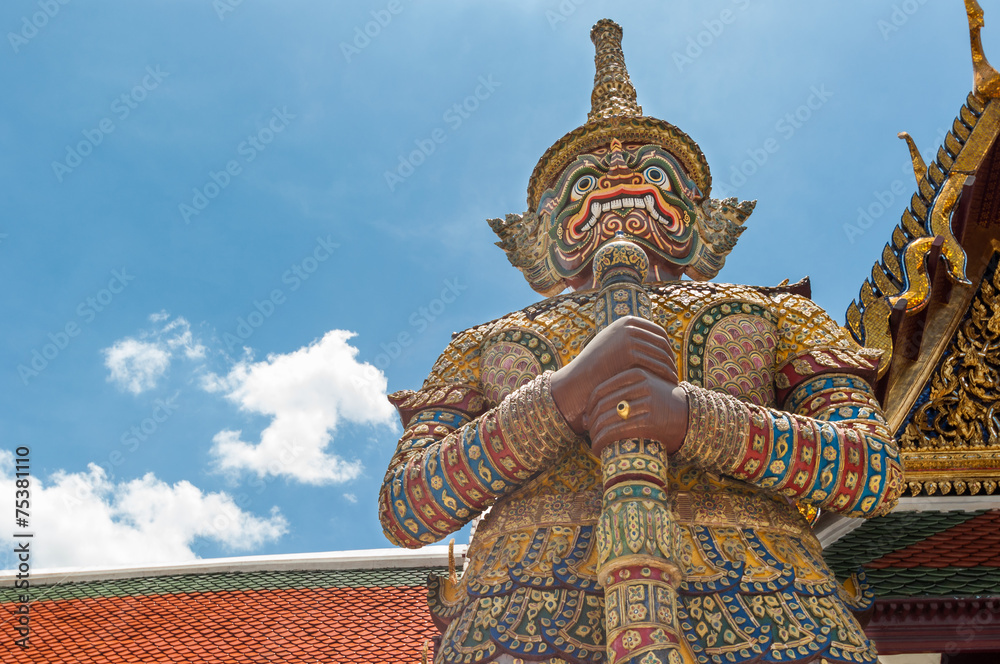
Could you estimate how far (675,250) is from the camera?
3633 millimetres

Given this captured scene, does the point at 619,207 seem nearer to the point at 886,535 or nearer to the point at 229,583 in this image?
the point at 886,535

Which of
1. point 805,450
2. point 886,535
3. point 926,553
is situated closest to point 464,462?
point 805,450

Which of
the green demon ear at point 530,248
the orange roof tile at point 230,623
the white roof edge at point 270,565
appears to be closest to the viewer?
the green demon ear at point 530,248

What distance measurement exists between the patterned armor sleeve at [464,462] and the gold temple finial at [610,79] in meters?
1.66

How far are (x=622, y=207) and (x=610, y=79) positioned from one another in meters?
1.07

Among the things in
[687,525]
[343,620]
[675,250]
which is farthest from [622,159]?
[343,620]

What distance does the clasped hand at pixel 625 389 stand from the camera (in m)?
2.61

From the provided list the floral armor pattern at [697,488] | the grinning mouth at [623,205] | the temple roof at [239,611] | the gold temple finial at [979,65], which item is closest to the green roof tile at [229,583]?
the temple roof at [239,611]

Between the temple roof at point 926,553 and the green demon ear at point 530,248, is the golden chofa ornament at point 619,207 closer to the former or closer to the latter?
the green demon ear at point 530,248

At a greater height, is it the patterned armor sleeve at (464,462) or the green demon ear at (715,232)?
the green demon ear at (715,232)

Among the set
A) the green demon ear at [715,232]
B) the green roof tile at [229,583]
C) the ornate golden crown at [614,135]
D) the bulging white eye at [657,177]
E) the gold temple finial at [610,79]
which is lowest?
the green roof tile at [229,583]

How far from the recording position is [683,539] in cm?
271

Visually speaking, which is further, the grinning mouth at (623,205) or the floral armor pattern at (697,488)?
the grinning mouth at (623,205)

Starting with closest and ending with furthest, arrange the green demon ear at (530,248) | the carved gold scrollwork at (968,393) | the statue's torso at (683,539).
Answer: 1. the statue's torso at (683,539)
2. the green demon ear at (530,248)
3. the carved gold scrollwork at (968,393)
